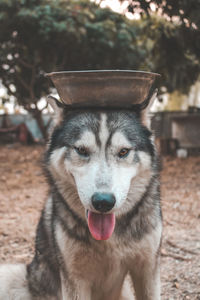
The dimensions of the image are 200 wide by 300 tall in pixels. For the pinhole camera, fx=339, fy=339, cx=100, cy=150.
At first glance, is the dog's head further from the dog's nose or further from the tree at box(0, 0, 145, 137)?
the tree at box(0, 0, 145, 137)

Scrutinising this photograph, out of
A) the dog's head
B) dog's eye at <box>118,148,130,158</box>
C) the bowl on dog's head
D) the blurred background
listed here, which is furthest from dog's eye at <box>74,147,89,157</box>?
the blurred background

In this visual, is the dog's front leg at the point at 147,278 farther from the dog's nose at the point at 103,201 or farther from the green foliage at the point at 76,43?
the green foliage at the point at 76,43

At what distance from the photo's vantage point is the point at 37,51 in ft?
37.2

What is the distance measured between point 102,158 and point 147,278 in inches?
39.6

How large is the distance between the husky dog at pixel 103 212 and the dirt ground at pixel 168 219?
0.52 meters

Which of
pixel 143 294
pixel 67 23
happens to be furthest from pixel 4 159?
pixel 143 294

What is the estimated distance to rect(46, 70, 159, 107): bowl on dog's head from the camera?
2.27 m

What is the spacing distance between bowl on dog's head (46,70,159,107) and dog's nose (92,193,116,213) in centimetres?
70

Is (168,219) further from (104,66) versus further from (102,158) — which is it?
(104,66)

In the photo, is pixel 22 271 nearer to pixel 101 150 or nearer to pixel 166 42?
pixel 101 150

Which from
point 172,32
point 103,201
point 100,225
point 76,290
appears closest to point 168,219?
point 76,290

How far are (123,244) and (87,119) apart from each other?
94 cm

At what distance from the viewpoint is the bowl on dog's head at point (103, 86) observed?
2266mm

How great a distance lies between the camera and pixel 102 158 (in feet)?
7.44
